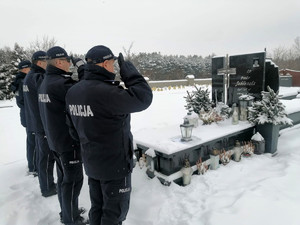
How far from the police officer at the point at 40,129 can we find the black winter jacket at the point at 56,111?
863 mm

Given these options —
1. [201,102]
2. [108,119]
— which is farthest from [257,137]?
[108,119]

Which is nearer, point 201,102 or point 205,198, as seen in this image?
point 205,198

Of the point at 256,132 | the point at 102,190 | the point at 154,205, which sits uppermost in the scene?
the point at 102,190

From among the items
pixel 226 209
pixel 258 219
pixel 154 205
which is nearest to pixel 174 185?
pixel 154 205

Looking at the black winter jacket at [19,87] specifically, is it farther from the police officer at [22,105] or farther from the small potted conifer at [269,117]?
the small potted conifer at [269,117]

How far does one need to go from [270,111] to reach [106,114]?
430 centimetres

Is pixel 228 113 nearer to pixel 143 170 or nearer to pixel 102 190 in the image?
pixel 143 170

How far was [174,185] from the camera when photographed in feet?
12.6

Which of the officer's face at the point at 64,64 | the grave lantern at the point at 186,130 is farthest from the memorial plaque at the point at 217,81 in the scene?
the officer's face at the point at 64,64

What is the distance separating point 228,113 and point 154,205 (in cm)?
360

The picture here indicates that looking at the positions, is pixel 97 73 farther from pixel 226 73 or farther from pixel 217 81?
pixel 217 81

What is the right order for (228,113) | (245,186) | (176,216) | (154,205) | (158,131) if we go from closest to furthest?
(176,216), (154,205), (245,186), (158,131), (228,113)

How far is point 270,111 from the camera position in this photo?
16.7ft

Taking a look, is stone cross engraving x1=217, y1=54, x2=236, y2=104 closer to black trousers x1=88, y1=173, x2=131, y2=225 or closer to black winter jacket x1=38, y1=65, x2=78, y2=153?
black winter jacket x1=38, y1=65, x2=78, y2=153
